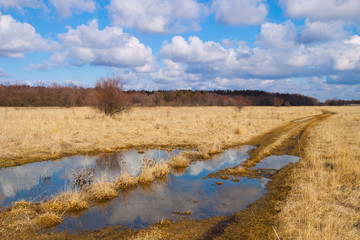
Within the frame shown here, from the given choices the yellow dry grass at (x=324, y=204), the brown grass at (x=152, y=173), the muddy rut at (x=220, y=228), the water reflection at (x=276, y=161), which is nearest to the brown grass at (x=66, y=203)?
the muddy rut at (x=220, y=228)

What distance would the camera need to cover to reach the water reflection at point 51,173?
634 cm

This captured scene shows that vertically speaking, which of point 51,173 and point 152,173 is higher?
point 152,173

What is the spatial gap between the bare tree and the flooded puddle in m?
13.5

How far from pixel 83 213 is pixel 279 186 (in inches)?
210

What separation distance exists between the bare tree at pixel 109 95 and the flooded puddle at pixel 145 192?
44.3ft

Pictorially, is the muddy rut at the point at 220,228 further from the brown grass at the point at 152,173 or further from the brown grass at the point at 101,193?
the brown grass at the point at 152,173

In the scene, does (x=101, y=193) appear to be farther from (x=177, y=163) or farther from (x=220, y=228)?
(x=177, y=163)

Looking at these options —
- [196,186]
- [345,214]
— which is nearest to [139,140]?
[196,186]

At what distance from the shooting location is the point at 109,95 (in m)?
22.5

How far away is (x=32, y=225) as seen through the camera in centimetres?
471

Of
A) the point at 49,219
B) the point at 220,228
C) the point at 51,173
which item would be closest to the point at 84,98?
the point at 51,173

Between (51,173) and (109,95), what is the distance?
15.2m

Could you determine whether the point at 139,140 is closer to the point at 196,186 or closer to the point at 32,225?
the point at 196,186

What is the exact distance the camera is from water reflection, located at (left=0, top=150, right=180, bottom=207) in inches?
250
